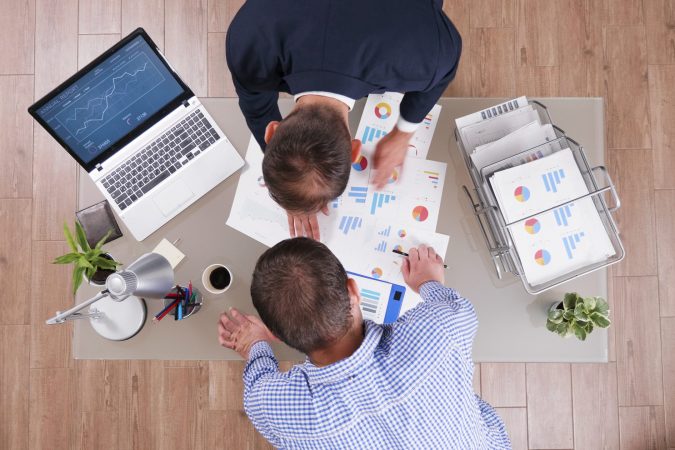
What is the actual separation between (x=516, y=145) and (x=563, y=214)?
0.20m

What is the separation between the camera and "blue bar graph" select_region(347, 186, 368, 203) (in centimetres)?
125

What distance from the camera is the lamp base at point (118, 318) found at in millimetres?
1193

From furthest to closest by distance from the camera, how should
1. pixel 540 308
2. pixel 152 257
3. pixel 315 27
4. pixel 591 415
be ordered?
pixel 591 415, pixel 540 308, pixel 152 257, pixel 315 27

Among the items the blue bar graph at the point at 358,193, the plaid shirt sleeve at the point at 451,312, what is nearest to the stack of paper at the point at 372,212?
the blue bar graph at the point at 358,193

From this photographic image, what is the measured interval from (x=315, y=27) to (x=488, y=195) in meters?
0.57

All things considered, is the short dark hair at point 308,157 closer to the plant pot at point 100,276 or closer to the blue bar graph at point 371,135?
the blue bar graph at point 371,135

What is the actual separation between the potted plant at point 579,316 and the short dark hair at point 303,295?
580mm

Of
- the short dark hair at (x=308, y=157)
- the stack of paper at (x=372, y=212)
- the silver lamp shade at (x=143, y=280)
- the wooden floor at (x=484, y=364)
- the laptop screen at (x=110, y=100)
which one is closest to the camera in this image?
the short dark hair at (x=308, y=157)

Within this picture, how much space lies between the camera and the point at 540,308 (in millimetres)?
1240

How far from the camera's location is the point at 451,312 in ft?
3.44

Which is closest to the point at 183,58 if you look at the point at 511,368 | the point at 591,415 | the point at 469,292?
the point at 469,292

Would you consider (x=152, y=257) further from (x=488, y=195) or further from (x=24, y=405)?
(x=24, y=405)

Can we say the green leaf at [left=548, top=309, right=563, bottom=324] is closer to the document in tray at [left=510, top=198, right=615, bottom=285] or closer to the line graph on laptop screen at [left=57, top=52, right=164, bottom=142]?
the document in tray at [left=510, top=198, right=615, bottom=285]

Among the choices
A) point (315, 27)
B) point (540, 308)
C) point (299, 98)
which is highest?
point (315, 27)
